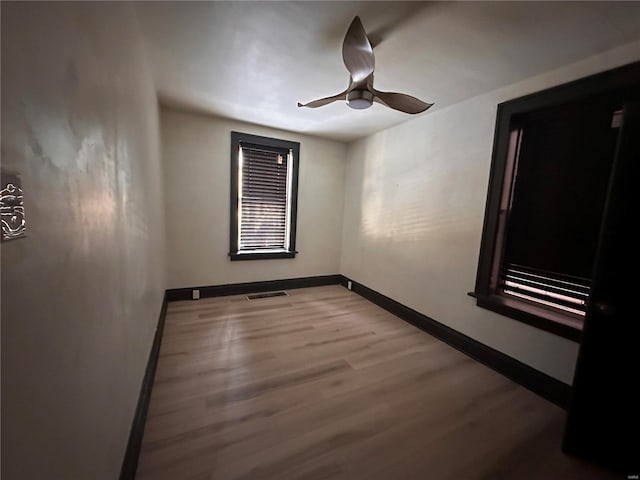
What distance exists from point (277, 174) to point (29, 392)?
3559 millimetres

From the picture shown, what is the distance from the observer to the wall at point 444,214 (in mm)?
1969

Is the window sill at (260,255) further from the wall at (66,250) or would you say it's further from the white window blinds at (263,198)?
the wall at (66,250)

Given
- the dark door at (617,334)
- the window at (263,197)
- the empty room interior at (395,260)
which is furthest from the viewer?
the window at (263,197)

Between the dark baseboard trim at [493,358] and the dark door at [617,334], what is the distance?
1.14ft

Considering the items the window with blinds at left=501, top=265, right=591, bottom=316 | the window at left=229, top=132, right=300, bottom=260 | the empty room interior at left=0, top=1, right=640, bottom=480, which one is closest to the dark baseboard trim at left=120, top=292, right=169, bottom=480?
the empty room interior at left=0, top=1, right=640, bottom=480

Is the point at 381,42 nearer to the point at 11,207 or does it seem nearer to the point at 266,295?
the point at 11,207

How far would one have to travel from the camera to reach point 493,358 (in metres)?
2.23

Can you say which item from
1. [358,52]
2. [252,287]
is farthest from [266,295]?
[358,52]

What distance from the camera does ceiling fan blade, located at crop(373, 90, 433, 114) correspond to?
188cm

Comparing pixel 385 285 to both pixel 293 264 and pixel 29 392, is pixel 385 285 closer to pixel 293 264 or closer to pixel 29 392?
pixel 293 264

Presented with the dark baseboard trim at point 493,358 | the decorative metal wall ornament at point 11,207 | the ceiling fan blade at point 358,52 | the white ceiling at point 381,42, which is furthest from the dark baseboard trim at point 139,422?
the dark baseboard trim at point 493,358

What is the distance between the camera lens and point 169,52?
1896 mm

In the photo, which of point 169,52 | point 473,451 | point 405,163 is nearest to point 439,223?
point 405,163

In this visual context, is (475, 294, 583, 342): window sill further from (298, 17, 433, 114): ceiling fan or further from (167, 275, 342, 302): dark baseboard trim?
(167, 275, 342, 302): dark baseboard trim
